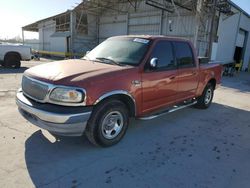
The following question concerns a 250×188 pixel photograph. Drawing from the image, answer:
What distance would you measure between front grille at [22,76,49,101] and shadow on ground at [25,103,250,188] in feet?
2.88

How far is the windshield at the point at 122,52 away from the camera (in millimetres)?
4141

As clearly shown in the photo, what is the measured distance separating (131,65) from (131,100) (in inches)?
25.1

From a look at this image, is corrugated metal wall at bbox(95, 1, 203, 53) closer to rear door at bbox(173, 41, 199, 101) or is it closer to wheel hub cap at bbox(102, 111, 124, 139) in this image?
rear door at bbox(173, 41, 199, 101)

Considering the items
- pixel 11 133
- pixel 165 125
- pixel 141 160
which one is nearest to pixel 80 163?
pixel 141 160

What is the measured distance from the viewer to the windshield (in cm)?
414

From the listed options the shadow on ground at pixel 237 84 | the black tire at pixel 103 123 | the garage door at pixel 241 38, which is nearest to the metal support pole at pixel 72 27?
the shadow on ground at pixel 237 84

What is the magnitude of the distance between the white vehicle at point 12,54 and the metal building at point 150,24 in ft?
34.8

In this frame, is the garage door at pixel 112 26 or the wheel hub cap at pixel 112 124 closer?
the wheel hub cap at pixel 112 124

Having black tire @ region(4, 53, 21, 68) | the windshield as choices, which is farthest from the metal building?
the windshield

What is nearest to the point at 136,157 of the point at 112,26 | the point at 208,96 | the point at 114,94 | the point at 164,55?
the point at 114,94

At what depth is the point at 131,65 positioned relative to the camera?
3990 mm

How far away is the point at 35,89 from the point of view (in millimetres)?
3488

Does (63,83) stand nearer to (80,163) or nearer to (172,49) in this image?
(80,163)

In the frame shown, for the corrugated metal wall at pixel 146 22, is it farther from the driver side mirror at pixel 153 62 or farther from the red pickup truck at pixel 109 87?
the driver side mirror at pixel 153 62
